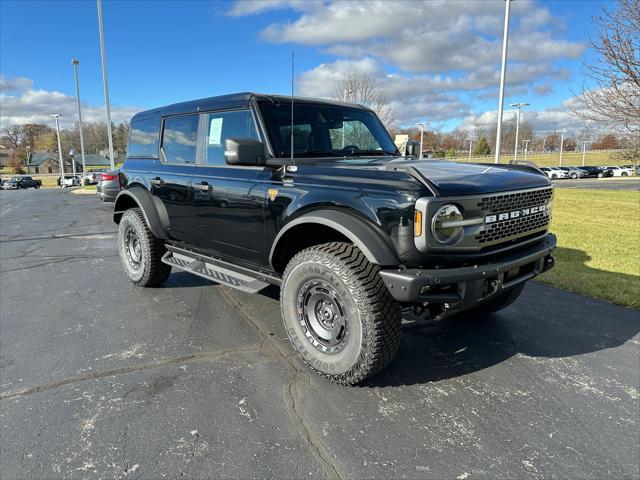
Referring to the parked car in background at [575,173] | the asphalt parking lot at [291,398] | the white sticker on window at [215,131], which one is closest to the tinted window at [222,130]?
the white sticker on window at [215,131]

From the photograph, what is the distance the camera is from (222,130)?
4074 millimetres

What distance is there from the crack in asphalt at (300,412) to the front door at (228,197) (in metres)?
0.73

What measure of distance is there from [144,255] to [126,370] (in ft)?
6.89

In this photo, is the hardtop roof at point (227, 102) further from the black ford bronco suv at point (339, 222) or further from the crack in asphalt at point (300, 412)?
the crack in asphalt at point (300, 412)

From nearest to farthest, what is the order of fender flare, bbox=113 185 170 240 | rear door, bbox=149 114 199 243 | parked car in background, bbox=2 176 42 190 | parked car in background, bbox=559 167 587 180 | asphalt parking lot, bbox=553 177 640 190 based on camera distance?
rear door, bbox=149 114 199 243 → fender flare, bbox=113 185 170 240 → asphalt parking lot, bbox=553 177 640 190 → parked car in background, bbox=2 176 42 190 → parked car in background, bbox=559 167 587 180

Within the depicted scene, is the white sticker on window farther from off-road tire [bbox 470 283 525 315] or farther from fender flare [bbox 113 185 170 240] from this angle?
off-road tire [bbox 470 283 525 315]

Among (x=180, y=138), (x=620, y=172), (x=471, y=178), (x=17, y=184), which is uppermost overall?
(x=180, y=138)

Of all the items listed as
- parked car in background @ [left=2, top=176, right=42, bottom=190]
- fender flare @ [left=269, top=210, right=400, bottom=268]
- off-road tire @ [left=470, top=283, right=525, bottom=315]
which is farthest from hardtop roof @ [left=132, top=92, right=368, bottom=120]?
parked car in background @ [left=2, top=176, right=42, bottom=190]

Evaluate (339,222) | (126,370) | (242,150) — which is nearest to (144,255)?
(126,370)

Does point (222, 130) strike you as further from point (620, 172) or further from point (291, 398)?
point (620, 172)

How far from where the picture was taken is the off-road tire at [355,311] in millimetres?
2748

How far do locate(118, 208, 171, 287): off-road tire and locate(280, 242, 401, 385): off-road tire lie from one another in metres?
2.53

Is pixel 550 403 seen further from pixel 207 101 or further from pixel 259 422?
pixel 207 101

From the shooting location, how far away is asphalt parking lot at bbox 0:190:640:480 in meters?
2.25
